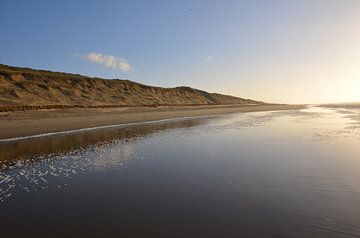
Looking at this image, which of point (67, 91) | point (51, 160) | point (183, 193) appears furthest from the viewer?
point (67, 91)

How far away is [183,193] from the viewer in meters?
8.30

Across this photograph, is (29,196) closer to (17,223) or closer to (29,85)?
(17,223)

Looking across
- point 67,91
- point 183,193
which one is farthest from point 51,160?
point 67,91

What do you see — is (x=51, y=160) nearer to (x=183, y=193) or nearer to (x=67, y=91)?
(x=183, y=193)

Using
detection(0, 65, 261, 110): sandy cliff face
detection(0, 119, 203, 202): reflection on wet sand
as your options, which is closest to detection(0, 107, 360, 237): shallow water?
detection(0, 119, 203, 202): reflection on wet sand

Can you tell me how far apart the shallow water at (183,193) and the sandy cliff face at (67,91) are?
29.1m

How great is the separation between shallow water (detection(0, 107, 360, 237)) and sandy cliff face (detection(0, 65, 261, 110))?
29.1m

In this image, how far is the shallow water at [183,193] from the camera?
606cm

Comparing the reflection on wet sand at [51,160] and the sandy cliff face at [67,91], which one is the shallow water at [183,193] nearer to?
the reflection on wet sand at [51,160]

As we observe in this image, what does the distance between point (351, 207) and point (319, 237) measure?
1.90 m

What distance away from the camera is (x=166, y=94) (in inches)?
3880

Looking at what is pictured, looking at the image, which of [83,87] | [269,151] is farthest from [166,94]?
[269,151]

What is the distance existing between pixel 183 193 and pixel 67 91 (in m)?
57.0

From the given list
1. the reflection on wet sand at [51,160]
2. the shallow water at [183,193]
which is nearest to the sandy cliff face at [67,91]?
the reflection on wet sand at [51,160]
